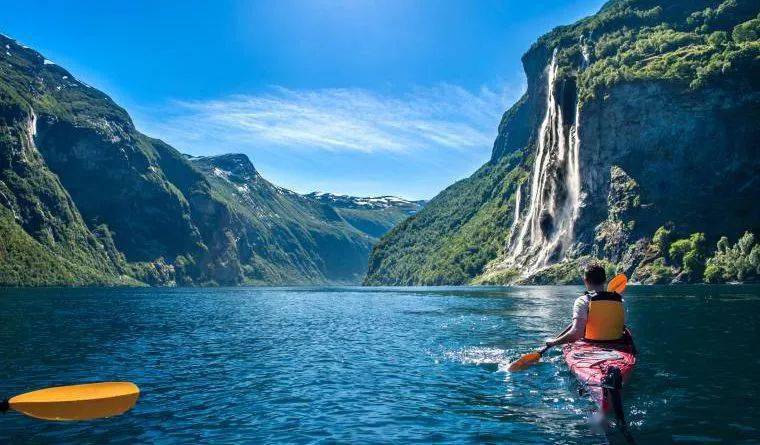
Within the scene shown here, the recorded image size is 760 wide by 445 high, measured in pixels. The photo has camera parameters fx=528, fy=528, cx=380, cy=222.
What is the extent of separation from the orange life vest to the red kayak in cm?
28

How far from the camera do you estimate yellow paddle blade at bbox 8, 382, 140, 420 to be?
11617 mm

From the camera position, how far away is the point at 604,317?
693 inches

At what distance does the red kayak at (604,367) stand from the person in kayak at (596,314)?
0.31 m

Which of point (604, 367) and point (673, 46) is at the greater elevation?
point (673, 46)

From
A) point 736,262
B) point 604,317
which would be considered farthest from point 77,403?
point 736,262

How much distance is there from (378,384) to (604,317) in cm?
882

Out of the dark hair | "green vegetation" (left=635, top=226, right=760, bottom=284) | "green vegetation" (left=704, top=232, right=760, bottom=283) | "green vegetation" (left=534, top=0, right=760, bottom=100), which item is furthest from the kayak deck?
"green vegetation" (left=534, top=0, right=760, bottom=100)

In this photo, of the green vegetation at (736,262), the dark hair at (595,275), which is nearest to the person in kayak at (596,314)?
the dark hair at (595,275)

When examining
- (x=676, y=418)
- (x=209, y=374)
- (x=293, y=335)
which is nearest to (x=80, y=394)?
(x=209, y=374)

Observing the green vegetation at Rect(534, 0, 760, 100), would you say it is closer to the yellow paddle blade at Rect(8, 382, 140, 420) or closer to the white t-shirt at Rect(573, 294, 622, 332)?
the white t-shirt at Rect(573, 294, 622, 332)

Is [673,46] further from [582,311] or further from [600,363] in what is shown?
[600,363]

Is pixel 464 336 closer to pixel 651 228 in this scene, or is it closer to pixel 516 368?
pixel 516 368

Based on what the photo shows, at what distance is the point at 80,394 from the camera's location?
12.2m

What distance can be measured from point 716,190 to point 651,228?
51.7ft
